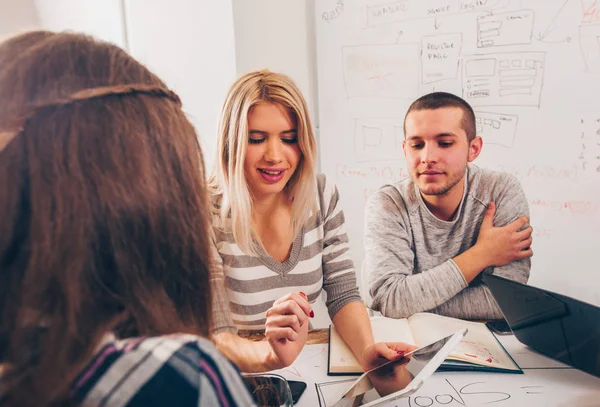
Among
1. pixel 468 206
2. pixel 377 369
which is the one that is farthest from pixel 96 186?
pixel 468 206

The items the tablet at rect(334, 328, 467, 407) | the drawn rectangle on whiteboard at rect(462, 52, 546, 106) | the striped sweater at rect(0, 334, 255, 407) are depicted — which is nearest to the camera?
the striped sweater at rect(0, 334, 255, 407)

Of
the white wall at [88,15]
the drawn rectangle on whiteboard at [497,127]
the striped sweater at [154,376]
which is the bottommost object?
the striped sweater at [154,376]

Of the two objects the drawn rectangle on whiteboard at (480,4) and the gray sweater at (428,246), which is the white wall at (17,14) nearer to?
the gray sweater at (428,246)

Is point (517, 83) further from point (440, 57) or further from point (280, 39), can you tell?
point (280, 39)

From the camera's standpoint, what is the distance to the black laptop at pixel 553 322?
72 cm

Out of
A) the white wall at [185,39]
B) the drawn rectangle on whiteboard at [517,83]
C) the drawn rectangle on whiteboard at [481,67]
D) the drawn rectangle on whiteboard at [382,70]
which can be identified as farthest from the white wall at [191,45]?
the drawn rectangle on whiteboard at [517,83]

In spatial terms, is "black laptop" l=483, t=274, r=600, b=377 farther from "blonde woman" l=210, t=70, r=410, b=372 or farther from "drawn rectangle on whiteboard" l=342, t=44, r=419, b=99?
"drawn rectangle on whiteboard" l=342, t=44, r=419, b=99

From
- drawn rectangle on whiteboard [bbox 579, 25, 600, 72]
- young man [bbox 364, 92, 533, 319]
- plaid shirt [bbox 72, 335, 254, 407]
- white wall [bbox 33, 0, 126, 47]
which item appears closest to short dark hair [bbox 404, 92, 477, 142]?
young man [bbox 364, 92, 533, 319]

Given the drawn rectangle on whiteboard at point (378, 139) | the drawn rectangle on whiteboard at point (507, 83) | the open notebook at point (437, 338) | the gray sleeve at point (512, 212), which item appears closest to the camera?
the open notebook at point (437, 338)

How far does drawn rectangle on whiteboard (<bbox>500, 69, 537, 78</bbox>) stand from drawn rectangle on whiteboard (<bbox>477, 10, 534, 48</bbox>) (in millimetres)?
78

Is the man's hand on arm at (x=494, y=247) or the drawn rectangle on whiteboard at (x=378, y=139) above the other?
the drawn rectangle on whiteboard at (x=378, y=139)

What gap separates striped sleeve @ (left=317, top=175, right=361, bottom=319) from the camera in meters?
1.10

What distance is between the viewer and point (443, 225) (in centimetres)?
121

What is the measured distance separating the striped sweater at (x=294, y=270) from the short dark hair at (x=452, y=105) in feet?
1.34
